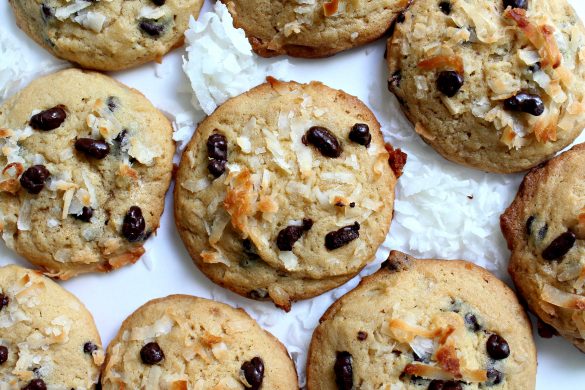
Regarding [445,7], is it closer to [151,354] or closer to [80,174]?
[80,174]

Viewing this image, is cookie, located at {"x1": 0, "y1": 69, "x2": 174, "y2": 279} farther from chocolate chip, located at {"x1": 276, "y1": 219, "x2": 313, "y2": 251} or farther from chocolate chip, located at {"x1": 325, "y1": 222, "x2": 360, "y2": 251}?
chocolate chip, located at {"x1": 325, "y1": 222, "x2": 360, "y2": 251}

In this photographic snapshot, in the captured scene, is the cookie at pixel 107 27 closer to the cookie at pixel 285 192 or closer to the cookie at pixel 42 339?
the cookie at pixel 285 192

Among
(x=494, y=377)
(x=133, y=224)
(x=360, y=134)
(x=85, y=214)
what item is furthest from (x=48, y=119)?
(x=494, y=377)

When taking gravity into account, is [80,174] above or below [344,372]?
above

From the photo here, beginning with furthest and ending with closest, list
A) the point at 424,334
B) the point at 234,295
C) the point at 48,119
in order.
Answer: the point at 234,295, the point at 48,119, the point at 424,334

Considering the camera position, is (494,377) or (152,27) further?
(152,27)

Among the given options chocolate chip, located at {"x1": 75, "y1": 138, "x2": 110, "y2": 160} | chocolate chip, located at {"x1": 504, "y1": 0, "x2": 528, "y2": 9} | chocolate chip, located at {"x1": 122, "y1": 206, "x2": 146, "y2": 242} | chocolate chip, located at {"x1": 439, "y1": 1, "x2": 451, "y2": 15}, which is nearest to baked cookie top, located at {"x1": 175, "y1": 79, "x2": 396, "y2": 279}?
chocolate chip, located at {"x1": 122, "y1": 206, "x2": 146, "y2": 242}

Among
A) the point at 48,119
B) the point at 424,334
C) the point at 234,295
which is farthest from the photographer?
the point at 234,295

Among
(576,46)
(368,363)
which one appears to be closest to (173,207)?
(368,363)
